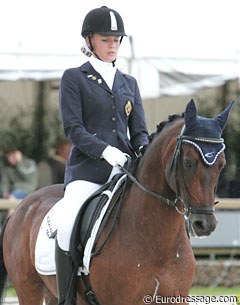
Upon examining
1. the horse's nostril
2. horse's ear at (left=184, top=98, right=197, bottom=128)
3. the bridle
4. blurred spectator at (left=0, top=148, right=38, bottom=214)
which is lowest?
blurred spectator at (left=0, top=148, right=38, bottom=214)

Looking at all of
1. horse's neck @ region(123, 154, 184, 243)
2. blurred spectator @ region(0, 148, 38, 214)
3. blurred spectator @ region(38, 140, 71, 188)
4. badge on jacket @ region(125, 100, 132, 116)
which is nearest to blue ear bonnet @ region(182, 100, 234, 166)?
horse's neck @ region(123, 154, 184, 243)

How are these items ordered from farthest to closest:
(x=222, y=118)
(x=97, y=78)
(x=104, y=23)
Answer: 1. (x=97, y=78)
2. (x=104, y=23)
3. (x=222, y=118)

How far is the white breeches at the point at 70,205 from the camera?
5.86m

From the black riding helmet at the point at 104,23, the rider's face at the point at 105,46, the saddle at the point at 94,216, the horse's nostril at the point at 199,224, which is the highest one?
Result: the black riding helmet at the point at 104,23

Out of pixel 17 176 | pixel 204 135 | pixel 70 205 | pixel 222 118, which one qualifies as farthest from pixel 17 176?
pixel 204 135

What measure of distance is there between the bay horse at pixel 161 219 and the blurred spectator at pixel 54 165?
20.9 ft

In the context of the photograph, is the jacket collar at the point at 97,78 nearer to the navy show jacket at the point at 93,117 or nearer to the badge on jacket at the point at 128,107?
the navy show jacket at the point at 93,117

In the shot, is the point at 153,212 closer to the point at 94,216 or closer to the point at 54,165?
the point at 94,216

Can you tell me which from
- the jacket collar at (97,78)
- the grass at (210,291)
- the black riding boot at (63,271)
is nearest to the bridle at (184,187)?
the black riding boot at (63,271)

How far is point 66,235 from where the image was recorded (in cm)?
587

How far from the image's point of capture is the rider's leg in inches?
231

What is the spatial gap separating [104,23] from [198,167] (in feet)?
4.57

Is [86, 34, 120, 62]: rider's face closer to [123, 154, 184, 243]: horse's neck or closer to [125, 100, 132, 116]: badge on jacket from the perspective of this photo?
[125, 100, 132, 116]: badge on jacket

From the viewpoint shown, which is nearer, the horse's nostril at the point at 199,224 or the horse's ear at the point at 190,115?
the horse's nostril at the point at 199,224
